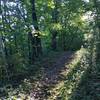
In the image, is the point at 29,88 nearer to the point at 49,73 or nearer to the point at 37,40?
the point at 49,73

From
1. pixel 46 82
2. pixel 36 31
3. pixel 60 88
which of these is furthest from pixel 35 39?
pixel 60 88

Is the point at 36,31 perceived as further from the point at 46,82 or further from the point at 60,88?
→ the point at 60,88

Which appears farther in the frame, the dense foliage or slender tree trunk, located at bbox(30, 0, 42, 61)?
slender tree trunk, located at bbox(30, 0, 42, 61)

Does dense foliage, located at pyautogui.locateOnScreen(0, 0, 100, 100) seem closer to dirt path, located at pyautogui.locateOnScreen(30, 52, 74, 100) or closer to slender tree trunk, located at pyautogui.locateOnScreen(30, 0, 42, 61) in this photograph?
slender tree trunk, located at pyautogui.locateOnScreen(30, 0, 42, 61)

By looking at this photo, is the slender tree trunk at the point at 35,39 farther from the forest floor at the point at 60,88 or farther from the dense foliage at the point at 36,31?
the forest floor at the point at 60,88

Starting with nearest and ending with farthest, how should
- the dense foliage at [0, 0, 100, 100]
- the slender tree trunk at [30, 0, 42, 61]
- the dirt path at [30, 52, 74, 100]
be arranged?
the dirt path at [30, 52, 74, 100] → the dense foliage at [0, 0, 100, 100] → the slender tree trunk at [30, 0, 42, 61]

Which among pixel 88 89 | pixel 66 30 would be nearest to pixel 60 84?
pixel 88 89

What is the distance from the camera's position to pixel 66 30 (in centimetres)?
4656

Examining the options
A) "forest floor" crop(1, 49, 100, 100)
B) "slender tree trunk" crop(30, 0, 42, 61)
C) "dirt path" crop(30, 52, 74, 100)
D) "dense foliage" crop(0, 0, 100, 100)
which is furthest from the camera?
"slender tree trunk" crop(30, 0, 42, 61)

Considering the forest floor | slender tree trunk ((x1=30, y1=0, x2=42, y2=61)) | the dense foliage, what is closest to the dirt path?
the forest floor

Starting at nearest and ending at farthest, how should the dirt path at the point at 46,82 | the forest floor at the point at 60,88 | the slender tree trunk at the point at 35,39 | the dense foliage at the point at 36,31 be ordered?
the forest floor at the point at 60,88
the dirt path at the point at 46,82
the dense foliage at the point at 36,31
the slender tree trunk at the point at 35,39

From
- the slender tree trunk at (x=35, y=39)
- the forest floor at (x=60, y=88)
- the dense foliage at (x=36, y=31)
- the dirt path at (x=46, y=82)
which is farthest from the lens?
the slender tree trunk at (x=35, y=39)

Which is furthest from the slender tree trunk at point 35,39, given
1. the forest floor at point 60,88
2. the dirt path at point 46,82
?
the forest floor at point 60,88

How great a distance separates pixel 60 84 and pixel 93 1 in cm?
629
